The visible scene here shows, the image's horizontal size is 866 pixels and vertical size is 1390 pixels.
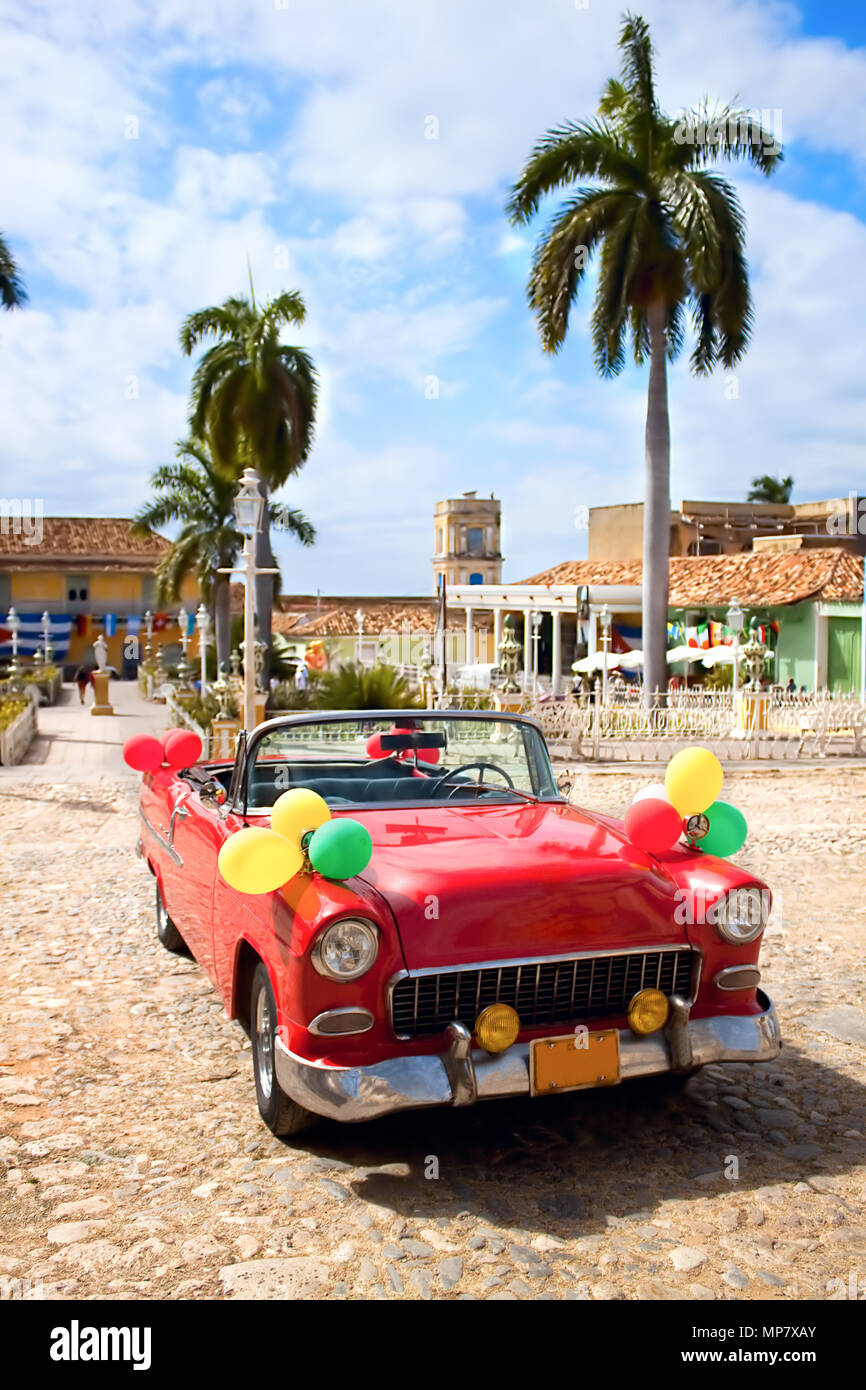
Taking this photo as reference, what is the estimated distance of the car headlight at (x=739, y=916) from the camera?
3775 mm

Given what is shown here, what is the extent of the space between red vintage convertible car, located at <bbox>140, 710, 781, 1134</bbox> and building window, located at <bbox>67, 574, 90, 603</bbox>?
51.8 m

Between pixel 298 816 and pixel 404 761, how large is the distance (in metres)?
1.44

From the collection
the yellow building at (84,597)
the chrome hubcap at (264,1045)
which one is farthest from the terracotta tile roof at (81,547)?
the chrome hubcap at (264,1045)

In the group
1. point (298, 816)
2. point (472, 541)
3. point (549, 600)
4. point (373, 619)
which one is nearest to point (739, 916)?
point (298, 816)

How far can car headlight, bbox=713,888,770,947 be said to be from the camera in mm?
3775

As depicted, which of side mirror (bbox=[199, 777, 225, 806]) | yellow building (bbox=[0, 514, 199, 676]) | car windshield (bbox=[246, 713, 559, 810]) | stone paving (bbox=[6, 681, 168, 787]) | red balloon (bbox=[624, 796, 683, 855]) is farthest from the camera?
yellow building (bbox=[0, 514, 199, 676])

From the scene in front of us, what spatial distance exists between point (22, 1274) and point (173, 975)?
287cm

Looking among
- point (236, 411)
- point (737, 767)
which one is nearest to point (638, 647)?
point (236, 411)

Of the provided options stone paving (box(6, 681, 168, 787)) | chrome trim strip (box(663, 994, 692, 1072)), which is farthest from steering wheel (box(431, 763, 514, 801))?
stone paving (box(6, 681, 168, 787))

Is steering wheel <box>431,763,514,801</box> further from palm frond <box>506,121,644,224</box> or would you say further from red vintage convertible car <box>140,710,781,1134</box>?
palm frond <box>506,121,644,224</box>

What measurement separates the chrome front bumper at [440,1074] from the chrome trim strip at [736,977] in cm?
21

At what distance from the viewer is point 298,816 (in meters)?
3.72

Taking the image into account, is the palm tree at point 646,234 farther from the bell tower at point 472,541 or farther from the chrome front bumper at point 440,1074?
the bell tower at point 472,541

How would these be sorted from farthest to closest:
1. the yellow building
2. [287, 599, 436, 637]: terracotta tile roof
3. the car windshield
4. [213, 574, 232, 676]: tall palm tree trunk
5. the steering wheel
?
the yellow building, [287, 599, 436, 637]: terracotta tile roof, [213, 574, 232, 676]: tall palm tree trunk, the steering wheel, the car windshield
